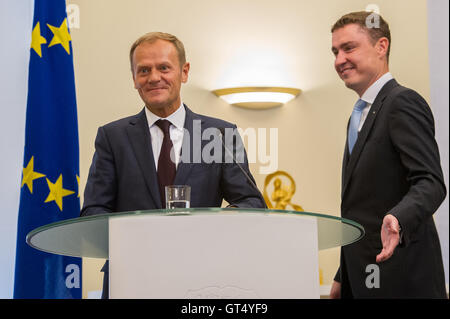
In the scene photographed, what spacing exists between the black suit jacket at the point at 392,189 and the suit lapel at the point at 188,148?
2.39 ft

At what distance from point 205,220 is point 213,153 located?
135 centimetres

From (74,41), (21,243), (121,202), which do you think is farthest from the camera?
(74,41)

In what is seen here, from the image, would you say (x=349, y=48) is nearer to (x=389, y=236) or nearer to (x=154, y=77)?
(x=154, y=77)

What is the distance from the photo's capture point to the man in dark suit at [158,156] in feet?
9.23

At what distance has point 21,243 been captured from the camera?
3680 mm

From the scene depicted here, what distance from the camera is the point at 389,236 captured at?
2.42 meters

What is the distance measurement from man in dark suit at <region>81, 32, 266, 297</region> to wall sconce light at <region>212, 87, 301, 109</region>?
3.17ft

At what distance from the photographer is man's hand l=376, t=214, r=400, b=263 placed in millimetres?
2367

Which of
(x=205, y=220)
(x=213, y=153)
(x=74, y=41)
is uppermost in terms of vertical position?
(x=74, y=41)

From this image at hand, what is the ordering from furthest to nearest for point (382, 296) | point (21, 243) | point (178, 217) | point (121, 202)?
point (21, 243) → point (382, 296) → point (121, 202) → point (178, 217)

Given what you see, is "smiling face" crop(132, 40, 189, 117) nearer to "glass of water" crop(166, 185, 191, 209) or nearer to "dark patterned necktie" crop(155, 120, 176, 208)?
"dark patterned necktie" crop(155, 120, 176, 208)
